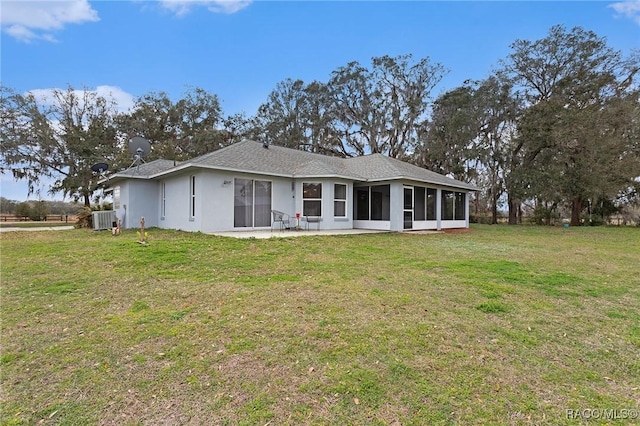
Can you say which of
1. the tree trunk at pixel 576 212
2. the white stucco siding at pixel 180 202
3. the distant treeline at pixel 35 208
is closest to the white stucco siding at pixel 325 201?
the white stucco siding at pixel 180 202

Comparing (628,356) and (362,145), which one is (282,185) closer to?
(628,356)

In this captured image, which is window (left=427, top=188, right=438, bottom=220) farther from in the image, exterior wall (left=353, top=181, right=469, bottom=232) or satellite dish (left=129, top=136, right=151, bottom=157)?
satellite dish (left=129, top=136, right=151, bottom=157)

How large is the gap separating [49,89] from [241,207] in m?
21.9

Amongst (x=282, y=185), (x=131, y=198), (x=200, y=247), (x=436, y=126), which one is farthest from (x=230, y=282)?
(x=436, y=126)

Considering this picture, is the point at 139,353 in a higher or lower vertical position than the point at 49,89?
lower

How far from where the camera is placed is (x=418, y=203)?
49.5 feet

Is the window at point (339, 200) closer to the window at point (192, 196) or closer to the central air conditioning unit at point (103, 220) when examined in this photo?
the window at point (192, 196)

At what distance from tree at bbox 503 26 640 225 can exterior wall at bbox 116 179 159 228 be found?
851 inches

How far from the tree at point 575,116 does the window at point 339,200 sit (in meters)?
14.1

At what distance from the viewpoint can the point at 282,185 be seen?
43.1 ft

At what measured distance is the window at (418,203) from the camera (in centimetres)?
1484

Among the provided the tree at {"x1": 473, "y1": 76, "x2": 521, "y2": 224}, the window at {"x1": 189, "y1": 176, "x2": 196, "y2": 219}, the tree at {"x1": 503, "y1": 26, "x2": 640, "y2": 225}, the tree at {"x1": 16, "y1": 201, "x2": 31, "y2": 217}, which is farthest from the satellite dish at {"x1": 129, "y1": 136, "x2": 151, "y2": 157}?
the tree at {"x1": 503, "y1": 26, "x2": 640, "y2": 225}

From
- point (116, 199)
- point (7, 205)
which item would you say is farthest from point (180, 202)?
point (7, 205)

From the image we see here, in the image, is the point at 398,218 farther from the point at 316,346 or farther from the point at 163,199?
the point at 316,346
